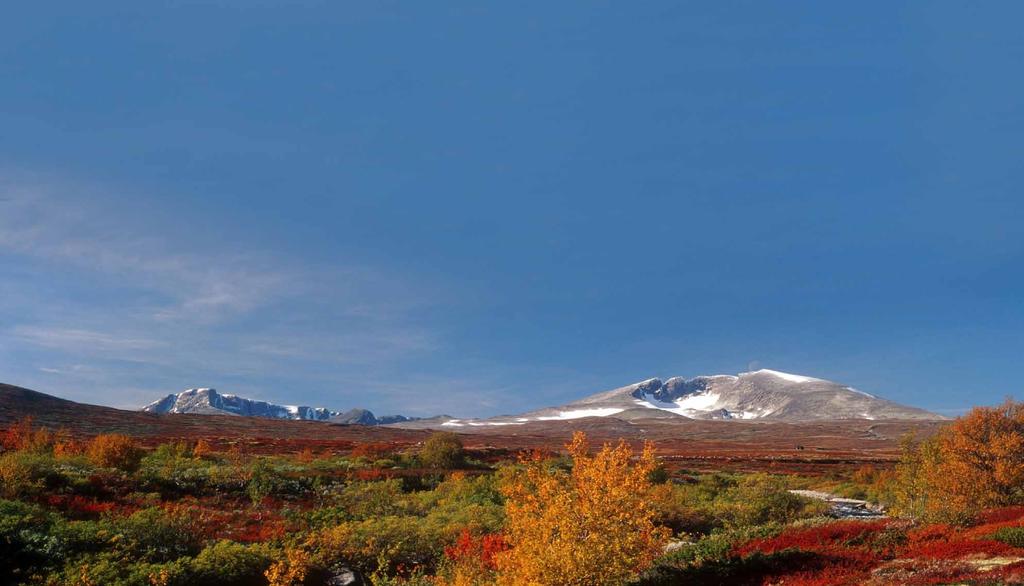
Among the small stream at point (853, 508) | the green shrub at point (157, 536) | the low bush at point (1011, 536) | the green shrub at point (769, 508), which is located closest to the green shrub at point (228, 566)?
the green shrub at point (157, 536)

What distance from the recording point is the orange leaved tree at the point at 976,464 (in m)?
24.0

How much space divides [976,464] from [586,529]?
76.8 feet

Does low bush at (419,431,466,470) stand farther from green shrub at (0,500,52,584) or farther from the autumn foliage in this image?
green shrub at (0,500,52,584)

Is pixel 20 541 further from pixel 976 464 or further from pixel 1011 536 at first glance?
pixel 976 464

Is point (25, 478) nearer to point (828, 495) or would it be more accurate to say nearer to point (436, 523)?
point (436, 523)

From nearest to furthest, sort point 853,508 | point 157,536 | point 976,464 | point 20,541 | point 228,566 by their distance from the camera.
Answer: point 20,541 → point 228,566 → point 157,536 → point 976,464 → point 853,508

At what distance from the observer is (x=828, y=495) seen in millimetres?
44375

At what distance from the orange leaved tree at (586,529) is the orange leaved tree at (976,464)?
18.6m

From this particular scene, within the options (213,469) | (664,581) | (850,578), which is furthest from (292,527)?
(850,578)

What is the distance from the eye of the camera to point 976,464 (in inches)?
981

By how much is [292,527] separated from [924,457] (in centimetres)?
2819

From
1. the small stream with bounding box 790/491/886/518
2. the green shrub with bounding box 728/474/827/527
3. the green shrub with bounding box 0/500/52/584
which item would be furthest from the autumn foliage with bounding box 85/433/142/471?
the small stream with bounding box 790/491/886/518

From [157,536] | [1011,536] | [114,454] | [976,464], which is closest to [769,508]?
[976,464]

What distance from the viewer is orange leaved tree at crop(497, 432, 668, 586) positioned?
1093cm
